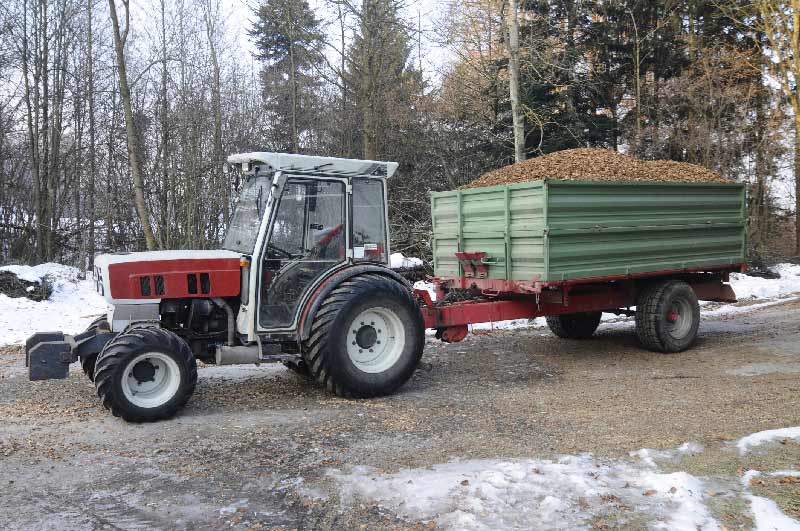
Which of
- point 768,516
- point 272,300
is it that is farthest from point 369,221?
point 768,516

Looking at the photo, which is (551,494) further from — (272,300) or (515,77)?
(515,77)

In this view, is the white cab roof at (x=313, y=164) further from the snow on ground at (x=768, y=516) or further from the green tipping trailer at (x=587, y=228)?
the snow on ground at (x=768, y=516)

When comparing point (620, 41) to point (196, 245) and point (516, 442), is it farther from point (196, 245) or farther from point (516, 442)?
point (516, 442)

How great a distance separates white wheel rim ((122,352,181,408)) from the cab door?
88 cm

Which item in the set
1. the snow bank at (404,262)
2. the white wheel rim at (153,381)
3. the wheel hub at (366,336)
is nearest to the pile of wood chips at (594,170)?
the wheel hub at (366,336)

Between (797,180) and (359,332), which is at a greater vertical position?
(797,180)

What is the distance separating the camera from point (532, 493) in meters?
4.08

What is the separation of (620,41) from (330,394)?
664 inches

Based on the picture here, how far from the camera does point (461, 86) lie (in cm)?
1716

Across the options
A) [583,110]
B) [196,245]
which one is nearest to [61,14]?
[196,245]

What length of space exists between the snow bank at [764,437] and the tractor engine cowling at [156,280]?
14.0 feet

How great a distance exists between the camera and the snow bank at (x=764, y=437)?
493 cm

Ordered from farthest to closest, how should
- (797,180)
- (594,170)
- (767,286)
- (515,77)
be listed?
(797,180), (767,286), (515,77), (594,170)

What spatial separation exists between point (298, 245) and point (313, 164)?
76 cm
